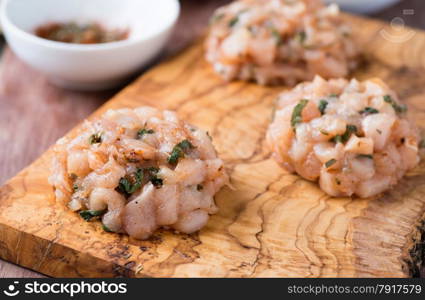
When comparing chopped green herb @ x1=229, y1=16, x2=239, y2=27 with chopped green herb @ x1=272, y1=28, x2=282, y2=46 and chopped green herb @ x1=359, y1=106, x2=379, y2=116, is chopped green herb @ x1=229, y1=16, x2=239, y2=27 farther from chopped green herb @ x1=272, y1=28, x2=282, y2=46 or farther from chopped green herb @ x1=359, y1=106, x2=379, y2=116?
chopped green herb @ x1=359, y1=106, x2=379, y2=116

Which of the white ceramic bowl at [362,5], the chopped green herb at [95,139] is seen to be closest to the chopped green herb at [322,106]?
the chopped green herb at [95,139]

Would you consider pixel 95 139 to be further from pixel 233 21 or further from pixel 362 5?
pixel 362 5

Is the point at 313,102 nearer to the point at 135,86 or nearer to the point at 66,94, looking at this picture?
the point at 135,86

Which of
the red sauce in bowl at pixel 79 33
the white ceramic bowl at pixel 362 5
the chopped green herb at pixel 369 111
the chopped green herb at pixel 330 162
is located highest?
the chopped green herb at pixel 369 111

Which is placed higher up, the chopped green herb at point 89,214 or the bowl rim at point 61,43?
the bowl rim at point 61,43

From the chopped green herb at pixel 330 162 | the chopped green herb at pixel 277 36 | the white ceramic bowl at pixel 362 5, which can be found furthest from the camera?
the white ceramic bowl at pixel 362 5

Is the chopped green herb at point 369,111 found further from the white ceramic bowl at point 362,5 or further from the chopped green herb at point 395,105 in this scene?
the white ceramic bowl at point 362,5
